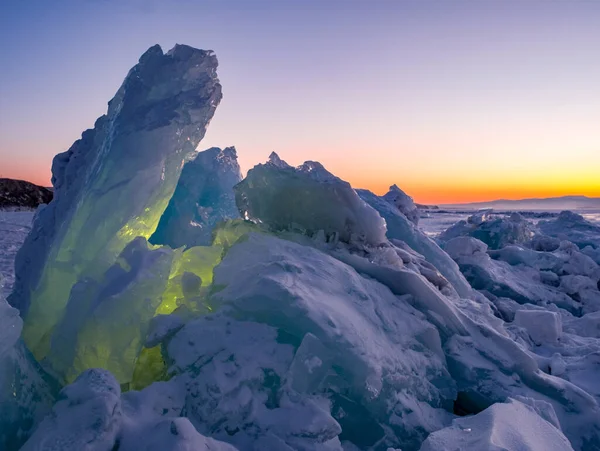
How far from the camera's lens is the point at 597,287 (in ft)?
23.9

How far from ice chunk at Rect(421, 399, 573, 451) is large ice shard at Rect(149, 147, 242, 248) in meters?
2.86

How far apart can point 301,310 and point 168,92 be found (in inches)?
86.7

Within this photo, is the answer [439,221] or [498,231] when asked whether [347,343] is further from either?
[439,221]

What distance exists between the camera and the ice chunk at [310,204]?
367 centimetres

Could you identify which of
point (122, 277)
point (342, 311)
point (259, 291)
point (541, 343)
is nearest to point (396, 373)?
point (342, 311)

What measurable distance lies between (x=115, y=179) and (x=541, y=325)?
164 inches

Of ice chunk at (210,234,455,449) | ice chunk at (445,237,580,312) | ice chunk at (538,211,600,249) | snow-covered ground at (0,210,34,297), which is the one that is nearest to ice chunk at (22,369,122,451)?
ice chunk at (210,234,455,449)

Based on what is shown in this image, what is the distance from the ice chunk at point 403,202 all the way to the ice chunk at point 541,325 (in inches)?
193

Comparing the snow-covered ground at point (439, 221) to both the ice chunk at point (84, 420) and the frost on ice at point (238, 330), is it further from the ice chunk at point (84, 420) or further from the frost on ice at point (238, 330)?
the ice chunk at point (84, 420)

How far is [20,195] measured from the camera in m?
29.0

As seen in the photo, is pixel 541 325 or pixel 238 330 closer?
pixel 238 330

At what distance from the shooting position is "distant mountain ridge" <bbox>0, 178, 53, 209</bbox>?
1071 inches

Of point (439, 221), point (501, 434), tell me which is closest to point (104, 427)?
point (501, 434)

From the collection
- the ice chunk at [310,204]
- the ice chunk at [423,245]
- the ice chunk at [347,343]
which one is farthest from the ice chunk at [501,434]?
the ice chunk at [423,245]
